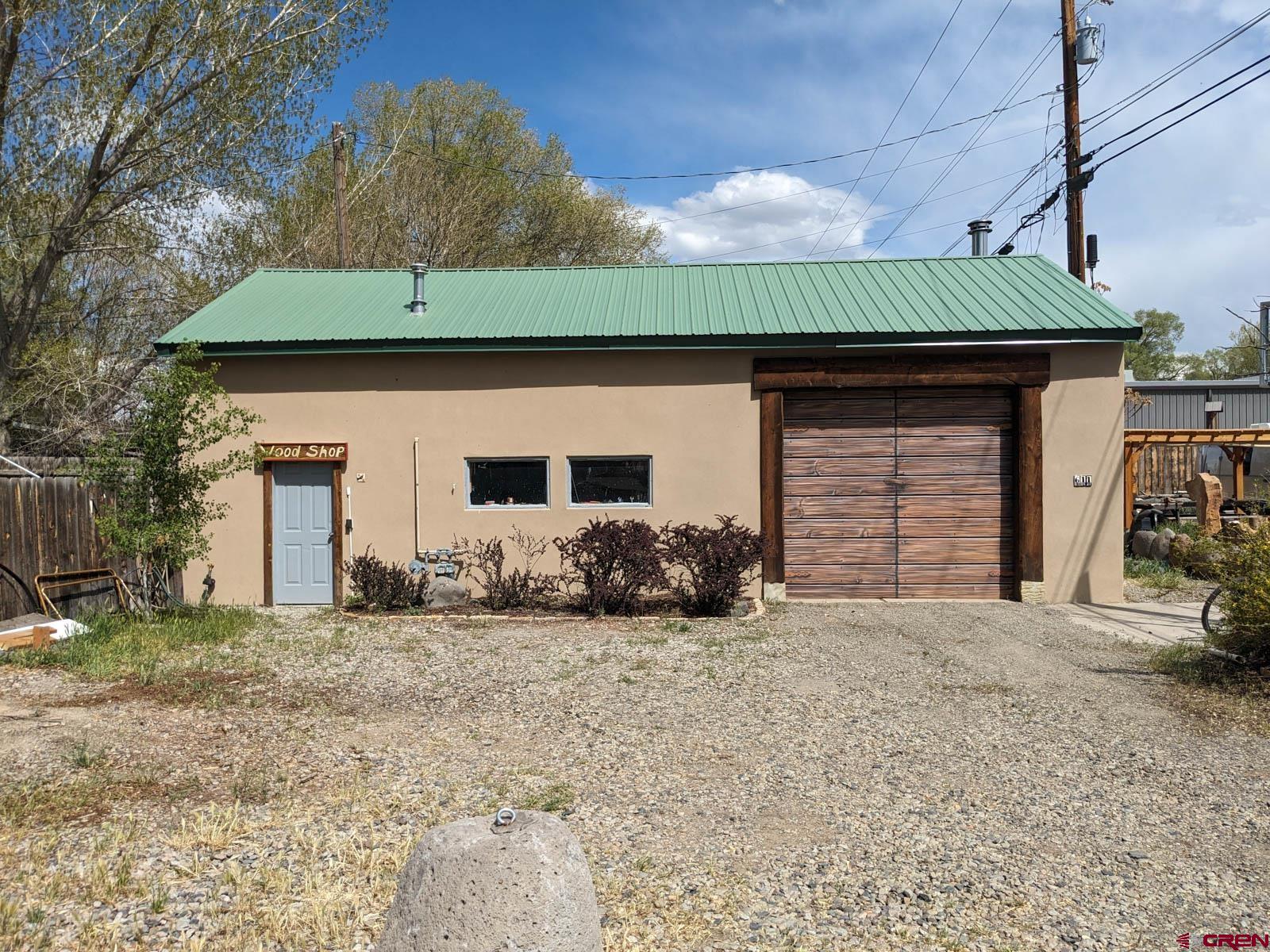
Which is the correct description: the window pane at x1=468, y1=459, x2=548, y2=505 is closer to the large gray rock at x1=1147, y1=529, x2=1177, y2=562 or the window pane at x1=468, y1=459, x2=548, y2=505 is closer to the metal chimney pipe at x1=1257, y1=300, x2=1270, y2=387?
the large gray rock at x1=1147, y1=529, x2=1177, y2=562

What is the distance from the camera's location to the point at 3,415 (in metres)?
15.3

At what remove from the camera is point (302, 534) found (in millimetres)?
12234

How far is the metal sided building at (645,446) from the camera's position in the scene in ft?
39.3

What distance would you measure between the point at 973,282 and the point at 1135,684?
7501 mm

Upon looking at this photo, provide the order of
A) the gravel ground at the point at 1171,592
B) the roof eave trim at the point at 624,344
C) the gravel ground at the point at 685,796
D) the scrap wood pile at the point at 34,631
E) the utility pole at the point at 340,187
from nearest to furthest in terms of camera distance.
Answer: the gravel ground at the point at 685,796
the scrap wood pile at the point at 34,631
the roof eave trim at the point at 624,344
the gravel ground at the point at 1171,592
the utility pole at the point at 340,187

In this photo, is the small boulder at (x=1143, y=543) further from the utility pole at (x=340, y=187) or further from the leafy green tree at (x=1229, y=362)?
the leafy green tree at (x=1229, y=362)

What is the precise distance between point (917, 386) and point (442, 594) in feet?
22.0

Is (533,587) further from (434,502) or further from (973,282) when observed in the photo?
(973,282)

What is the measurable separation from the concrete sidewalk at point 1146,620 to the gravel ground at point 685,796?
1.38 meters

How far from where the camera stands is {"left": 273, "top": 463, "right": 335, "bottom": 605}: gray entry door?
480 inches

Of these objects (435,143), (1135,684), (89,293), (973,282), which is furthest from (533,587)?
(435,143)

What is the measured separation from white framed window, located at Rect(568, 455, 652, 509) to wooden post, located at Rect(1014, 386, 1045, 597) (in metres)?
4.88

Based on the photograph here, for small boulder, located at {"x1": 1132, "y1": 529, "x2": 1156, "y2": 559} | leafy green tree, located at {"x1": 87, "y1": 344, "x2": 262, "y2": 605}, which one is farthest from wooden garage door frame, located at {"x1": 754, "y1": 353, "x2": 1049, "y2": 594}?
leafy green tree, located at {"x1": 87, "y1": 344, "x2": 262, "y2": 605}

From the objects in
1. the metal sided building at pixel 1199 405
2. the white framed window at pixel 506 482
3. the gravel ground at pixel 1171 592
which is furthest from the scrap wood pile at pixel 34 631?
the metal sided building at pixel 1199 405
